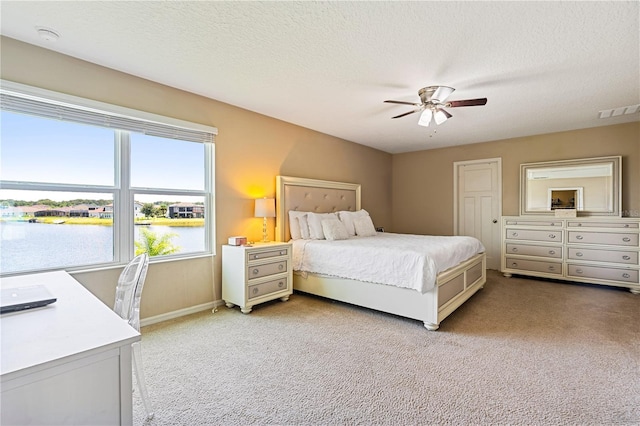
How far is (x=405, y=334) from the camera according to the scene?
9.18 ft

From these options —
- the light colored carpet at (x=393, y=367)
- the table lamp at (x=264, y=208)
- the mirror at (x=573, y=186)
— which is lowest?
the light colored carpet at (x=393, y=367)

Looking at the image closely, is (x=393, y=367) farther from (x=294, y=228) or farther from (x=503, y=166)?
(x=503, y=166)

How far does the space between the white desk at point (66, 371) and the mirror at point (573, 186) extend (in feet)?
19.2

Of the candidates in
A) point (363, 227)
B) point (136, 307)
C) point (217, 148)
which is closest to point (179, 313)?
point (136, 307)

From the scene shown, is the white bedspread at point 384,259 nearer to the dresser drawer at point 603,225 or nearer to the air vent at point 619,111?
the dresser drawer at point 603,225

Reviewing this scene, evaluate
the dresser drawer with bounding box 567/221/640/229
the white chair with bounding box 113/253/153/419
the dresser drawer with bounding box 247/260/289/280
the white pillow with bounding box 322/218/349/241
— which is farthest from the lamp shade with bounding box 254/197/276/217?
the dresser drawer with bounding box 567/221/640/229

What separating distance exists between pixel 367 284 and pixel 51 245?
9.56ft

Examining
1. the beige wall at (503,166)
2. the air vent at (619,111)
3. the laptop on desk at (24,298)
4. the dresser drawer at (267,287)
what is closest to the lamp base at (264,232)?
the dresser drawer at (267,287)

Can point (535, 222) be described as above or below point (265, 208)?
below

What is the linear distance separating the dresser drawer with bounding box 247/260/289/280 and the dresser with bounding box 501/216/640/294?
3834 millimetres

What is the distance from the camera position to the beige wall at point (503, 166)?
4383mm

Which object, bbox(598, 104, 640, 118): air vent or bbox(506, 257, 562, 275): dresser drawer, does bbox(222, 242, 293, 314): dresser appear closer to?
bbox(506, 257, 562, 275): dresser drawer

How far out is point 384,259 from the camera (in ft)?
10.3

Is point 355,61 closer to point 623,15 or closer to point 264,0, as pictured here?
point 264,0
